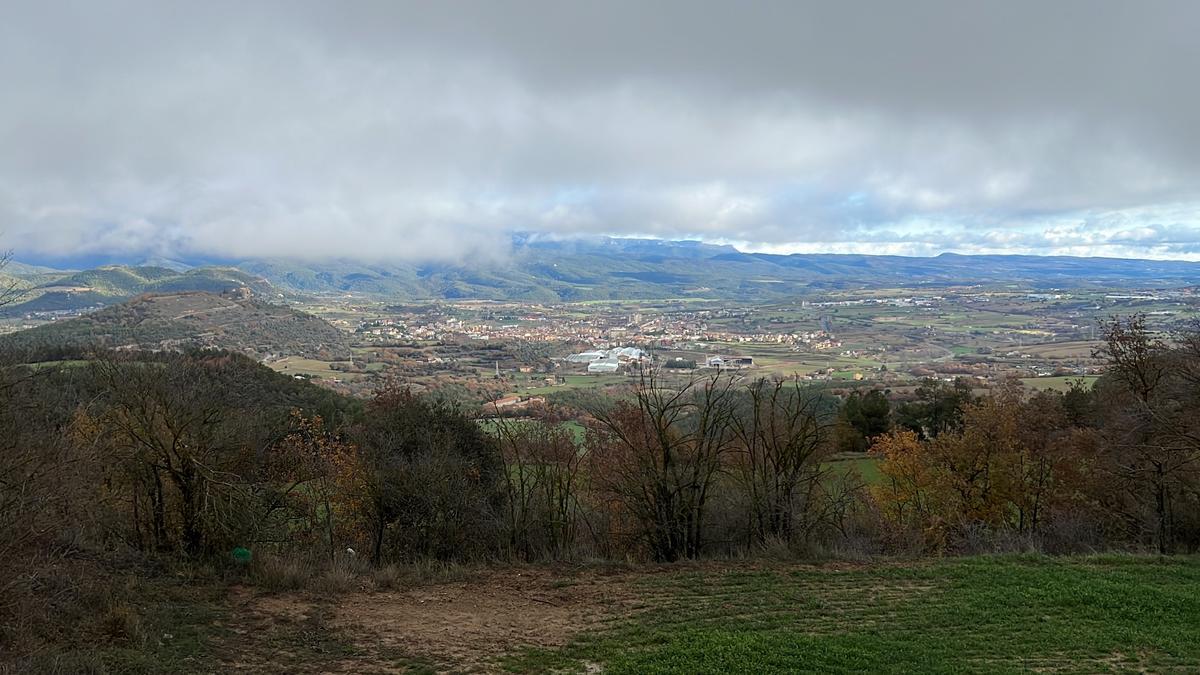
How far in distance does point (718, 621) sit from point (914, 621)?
9.03ft

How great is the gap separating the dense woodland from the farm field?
5.00 ft

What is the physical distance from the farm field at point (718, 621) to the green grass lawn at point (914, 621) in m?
0.03

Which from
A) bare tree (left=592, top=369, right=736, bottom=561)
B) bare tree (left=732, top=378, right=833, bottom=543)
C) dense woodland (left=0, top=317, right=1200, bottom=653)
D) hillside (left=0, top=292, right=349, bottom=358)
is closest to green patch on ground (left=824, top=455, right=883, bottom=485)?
dense woodland (left=0, top=317, right=1200, bottom=653)

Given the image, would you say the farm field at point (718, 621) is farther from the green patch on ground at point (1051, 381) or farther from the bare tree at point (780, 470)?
the green patch on ground at point (1051, 381)

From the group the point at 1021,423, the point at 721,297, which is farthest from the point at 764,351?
the point at 721,297

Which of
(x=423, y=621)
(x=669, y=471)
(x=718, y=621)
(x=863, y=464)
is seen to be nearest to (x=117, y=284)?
(x=863, y=464)

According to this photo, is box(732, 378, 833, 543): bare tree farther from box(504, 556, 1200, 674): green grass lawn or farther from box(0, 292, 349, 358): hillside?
box(0, 292, 349, 358): hillside

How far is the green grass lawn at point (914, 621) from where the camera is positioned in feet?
24.6

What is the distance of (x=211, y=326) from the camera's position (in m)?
81.8

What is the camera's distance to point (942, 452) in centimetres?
2328

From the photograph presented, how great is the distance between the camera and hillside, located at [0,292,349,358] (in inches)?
2672

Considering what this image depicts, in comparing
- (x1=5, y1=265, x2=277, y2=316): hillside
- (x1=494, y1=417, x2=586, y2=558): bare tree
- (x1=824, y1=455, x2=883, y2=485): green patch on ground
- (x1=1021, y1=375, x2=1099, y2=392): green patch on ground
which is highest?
(x1=5, y1=265, x2=277, y2=316): hillside

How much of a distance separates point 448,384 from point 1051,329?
73.8m

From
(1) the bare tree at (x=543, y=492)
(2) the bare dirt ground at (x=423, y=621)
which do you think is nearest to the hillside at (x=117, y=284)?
(1) the bare tree at (x=543, y=492)
